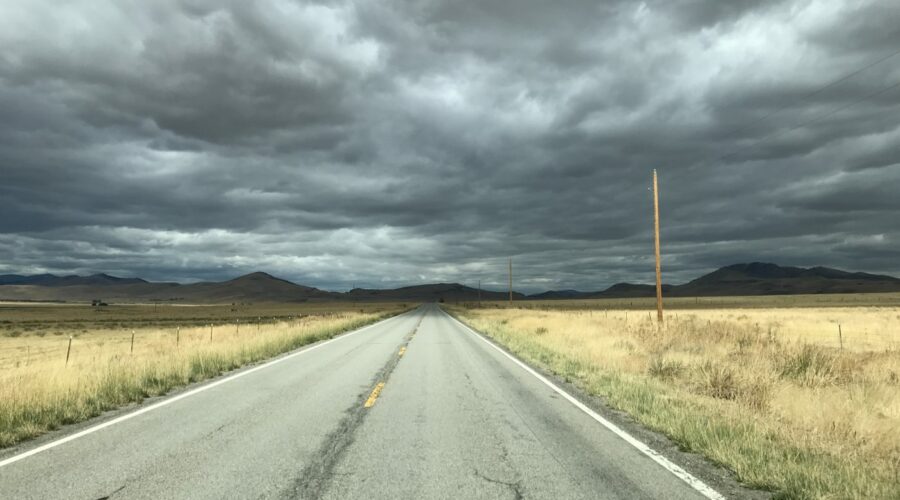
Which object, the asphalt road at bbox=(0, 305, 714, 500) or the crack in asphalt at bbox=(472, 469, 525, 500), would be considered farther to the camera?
the asphalt road at bbox=(0, 305, 714, 500)

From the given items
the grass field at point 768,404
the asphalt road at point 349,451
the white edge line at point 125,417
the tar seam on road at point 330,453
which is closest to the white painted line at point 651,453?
the asphalt road at point 349,451

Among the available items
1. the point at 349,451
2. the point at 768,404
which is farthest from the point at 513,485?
the point at 768,404

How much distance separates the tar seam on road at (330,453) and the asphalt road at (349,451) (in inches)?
0.7

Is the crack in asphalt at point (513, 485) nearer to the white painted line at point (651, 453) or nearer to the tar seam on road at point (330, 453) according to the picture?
the tar seam on road at point (330, 453)

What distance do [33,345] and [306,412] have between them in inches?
1455

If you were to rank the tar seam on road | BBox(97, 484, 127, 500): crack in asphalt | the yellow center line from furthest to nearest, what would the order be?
the yellow center line
the tar seam on road
BBox(97, 484, 127, 500): crack in asphalt

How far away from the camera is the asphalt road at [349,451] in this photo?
512cm

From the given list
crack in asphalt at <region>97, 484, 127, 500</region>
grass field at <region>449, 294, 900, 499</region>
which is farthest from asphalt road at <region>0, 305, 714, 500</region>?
grass field at <region>449, 294, 900, 499</region>

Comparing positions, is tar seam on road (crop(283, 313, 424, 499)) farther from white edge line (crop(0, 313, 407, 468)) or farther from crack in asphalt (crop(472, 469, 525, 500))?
white edge line (crop(0, 313, 407, 468))

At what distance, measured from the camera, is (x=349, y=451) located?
6.36 m

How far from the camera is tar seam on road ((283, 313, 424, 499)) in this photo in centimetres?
504

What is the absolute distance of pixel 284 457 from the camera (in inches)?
241

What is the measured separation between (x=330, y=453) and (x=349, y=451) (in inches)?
8.3

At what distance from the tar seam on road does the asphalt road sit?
0.02 m
